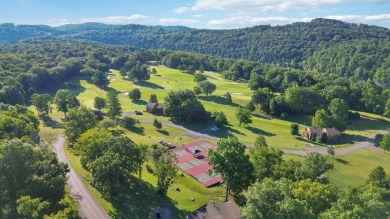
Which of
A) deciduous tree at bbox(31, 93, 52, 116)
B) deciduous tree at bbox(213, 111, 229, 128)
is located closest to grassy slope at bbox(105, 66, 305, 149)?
deciduous tree at bbox(213, 111, 229, 128)

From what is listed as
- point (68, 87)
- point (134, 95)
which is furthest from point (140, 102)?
point (68, 87)

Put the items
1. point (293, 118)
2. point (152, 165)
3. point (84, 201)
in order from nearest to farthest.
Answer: point (84, 201), point (152, 165), point (293, 118)

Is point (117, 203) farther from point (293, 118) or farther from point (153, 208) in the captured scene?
point (293, 118)

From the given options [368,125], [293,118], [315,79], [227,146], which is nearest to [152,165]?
[227,146]

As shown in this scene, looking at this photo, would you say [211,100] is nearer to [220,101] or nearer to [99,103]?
[220,101]

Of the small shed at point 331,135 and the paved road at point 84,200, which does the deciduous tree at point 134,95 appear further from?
the small shed at point 331,135

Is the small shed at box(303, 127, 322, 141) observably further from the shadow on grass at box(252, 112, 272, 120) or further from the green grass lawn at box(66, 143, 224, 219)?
the green grass lawn at box(66, 143, 224, 219)
